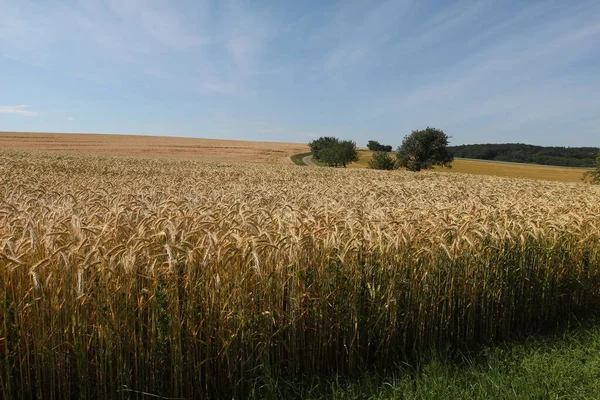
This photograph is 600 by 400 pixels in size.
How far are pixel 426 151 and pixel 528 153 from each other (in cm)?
3965

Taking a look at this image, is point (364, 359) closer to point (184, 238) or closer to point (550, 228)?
point (184, 238)

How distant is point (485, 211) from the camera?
5.09 metres

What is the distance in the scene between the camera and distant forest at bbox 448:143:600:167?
7844 cm

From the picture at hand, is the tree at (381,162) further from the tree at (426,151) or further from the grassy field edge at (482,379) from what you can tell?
the grassy field edge at (482,379)

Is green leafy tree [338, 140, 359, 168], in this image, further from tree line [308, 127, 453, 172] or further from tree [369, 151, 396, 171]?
tree [369, 151, 396, 171]

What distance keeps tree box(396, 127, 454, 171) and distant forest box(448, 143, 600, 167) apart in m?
14.5

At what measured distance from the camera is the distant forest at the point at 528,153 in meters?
78.4

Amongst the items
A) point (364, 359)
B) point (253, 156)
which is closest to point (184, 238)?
point (364, 359)

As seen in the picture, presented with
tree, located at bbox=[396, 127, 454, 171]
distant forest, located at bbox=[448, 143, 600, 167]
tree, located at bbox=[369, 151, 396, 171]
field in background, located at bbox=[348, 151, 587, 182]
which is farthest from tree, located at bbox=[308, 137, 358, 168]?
distant forest, located at bbox=[448, 143, 600, 167]

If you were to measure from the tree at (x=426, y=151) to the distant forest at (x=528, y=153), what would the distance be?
14.5 metres

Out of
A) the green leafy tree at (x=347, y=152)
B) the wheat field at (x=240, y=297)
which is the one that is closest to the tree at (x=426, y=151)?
the green leafy tree at (x=347, y=152)

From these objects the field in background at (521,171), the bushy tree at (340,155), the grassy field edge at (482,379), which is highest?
the bushy tree at (340,155)

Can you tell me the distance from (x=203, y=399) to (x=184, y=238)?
1170mm

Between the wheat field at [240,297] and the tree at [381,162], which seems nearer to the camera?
the wheat field at [240,297]
